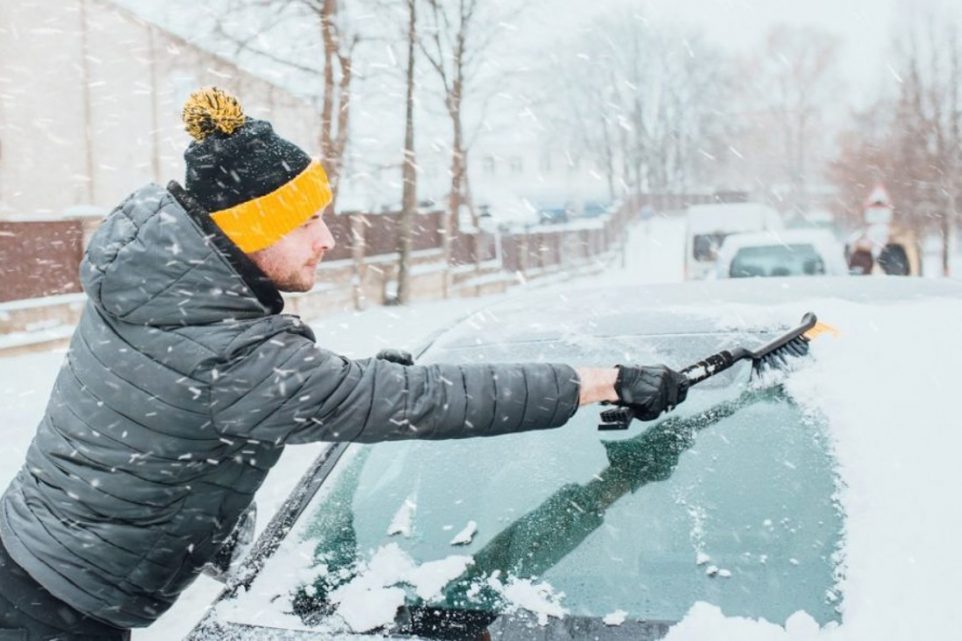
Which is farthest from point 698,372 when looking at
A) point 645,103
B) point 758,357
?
point 645,103

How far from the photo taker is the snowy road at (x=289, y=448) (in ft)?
14.1

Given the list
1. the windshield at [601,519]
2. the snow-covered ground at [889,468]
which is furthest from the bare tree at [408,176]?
the windshield at [601,519]

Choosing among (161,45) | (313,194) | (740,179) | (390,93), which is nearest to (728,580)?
(313,194)

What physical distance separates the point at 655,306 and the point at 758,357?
2.27ft

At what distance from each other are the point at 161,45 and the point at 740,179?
258 ft

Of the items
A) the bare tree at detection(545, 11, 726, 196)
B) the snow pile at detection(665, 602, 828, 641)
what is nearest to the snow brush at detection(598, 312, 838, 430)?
the snow pile at detection(665, 602, 828, 641)

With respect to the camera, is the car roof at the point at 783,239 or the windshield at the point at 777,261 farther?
the car roof at the point at 783,239

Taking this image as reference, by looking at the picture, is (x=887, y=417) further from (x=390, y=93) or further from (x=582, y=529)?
(x=390, y=93)

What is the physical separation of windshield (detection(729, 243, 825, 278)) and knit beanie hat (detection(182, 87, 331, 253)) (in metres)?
8.72

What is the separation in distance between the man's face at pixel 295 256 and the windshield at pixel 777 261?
8.61m

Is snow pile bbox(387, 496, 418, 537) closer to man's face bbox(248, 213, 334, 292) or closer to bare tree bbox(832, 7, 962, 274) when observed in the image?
man's face bbox(248, 213, 334, 292)

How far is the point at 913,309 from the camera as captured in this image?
9.31ft

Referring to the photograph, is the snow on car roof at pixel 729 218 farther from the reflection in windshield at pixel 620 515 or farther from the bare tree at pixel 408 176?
the reflection in windshield at pixel 620 515

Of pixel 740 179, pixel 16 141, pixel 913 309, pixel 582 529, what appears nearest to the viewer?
pixel 582 529
